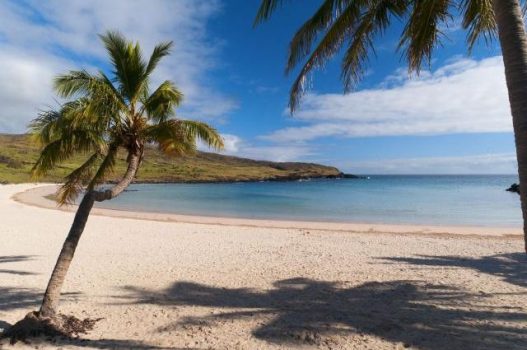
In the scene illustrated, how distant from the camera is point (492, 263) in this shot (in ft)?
35.4

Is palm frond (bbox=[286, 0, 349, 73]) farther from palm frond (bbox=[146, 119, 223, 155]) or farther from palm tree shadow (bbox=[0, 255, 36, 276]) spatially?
palm tree shadow (bbox=[0, 255, 36, 276])

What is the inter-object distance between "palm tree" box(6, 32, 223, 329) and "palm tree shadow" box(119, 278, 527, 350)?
Answer: 2.28 metres

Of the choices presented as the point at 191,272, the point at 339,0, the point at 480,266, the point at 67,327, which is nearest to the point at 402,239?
the point at 480,266

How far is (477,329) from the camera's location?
593 centimetres

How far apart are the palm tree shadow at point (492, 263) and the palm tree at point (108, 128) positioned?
24.7ft

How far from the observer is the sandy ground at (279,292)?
18.7 feet

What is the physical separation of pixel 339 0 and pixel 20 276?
29.6 feet

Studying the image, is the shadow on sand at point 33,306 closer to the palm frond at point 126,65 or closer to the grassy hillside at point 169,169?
the palm frond at point 126,65

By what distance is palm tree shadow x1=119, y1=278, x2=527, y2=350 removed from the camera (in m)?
5.67

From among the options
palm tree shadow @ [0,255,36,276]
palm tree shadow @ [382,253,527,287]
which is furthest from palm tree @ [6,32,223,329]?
palm tree shadow @ [382,253,527,287]

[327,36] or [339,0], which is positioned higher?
[339,0]

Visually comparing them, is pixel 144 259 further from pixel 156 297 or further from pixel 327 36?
pixel 327 36

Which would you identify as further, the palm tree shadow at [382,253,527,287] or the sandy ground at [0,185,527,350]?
the palm tree shadow at [382,253,527,287]

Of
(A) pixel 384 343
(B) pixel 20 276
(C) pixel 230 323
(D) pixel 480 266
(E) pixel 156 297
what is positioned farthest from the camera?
(D) pixel 480 266
